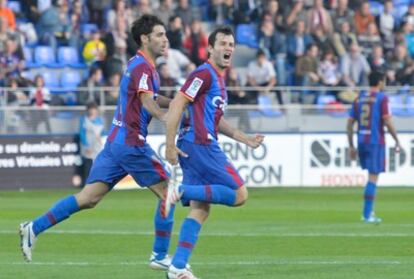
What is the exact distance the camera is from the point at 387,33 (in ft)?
108

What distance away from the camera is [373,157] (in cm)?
1931

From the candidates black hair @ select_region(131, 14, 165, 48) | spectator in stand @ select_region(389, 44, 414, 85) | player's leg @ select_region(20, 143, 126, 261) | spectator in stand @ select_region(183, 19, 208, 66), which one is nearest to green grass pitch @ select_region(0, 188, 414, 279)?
player's leg @ select_region(20, 143, 126, 261)

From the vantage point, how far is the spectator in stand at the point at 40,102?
1025 inches

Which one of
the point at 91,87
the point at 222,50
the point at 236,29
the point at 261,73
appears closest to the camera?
the point at 222,50

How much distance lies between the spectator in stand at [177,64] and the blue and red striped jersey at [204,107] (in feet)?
55.9

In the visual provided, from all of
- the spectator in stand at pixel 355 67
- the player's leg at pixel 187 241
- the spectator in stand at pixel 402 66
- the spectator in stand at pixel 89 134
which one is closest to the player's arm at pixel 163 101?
the player's leg at pixel 187 241

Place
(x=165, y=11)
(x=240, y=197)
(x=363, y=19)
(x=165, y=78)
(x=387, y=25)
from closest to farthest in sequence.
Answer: (x=240, y=197) < (x=165, y=78) < (x=165, y=11) < (x=363, y=19) < (x=387, y=25)

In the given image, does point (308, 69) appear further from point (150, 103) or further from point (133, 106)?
point (150, 103)

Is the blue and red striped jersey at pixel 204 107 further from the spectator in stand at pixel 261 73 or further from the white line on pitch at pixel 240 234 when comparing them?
the spectator in stand at pixel 261 73

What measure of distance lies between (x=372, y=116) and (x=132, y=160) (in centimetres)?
780

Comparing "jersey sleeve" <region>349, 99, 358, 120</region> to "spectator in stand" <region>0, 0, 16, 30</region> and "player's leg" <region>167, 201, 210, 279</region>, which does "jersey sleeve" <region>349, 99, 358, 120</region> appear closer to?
"player's leg" <region>167, 201, 210, 279</region>

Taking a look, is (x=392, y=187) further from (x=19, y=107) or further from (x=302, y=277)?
(x=302, y=277)

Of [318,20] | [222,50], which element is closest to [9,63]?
[318,20]

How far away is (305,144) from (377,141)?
8339 mm
